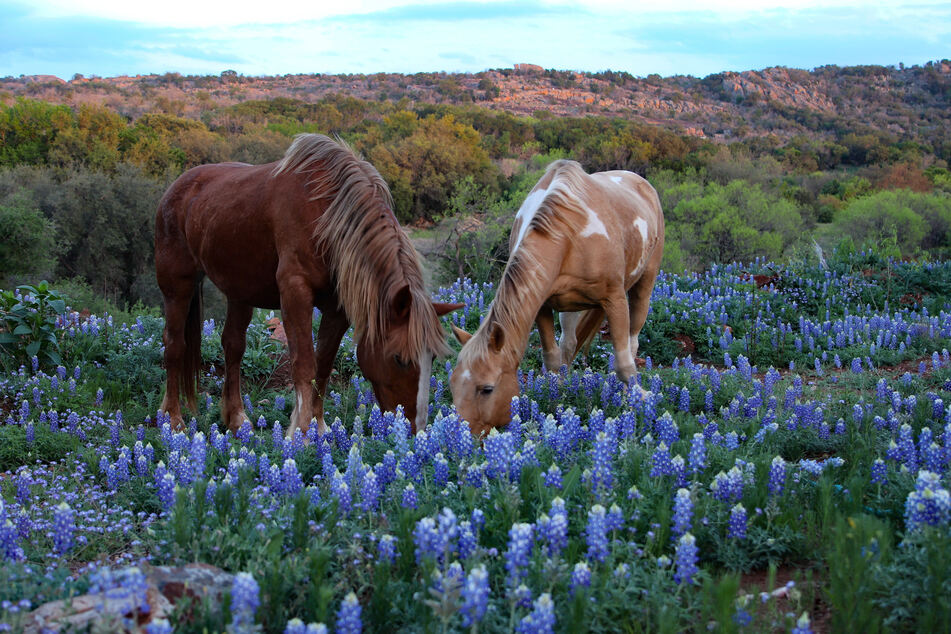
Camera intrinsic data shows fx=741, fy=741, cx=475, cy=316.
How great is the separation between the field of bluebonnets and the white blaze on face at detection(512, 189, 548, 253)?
120 cm

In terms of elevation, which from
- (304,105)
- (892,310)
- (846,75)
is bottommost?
(892,310)

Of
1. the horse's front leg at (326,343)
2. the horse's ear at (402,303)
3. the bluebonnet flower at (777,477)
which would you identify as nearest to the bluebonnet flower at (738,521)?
the bluebonnet flower at (777,477)

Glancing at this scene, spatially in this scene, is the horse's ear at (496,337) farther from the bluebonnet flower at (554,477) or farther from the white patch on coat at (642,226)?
the white patch on coat at (642,226)

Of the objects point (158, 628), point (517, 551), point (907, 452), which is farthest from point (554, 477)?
point (907, 452)

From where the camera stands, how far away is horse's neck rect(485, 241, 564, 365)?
17.0ft

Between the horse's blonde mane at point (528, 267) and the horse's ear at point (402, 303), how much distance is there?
499 mm

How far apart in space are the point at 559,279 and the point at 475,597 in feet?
11.9

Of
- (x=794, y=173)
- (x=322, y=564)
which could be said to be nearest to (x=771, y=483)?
(x=322, y=564)

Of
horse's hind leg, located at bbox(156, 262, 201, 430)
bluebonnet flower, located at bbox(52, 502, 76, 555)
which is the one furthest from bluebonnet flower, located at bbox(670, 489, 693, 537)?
horse's hind leg, located at bbox(156, 262, 201, 430)

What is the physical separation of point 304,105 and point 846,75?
186ft

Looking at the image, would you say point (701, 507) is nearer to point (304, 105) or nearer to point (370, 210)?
point (370, 210)

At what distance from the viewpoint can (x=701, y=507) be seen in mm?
3090

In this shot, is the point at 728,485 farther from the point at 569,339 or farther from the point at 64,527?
the point at 569,339

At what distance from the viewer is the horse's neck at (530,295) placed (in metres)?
5.18
